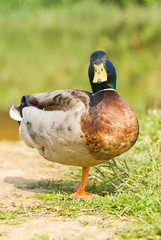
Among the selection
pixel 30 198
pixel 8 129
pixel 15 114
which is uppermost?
pixel 15 114

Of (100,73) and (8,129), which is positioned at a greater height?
(100,73)

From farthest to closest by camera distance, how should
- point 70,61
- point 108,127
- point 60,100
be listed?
point 70,61, point 60,100, point 108,127

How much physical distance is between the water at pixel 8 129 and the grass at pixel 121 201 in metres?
3.39

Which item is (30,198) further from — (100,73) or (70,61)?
(70,61)

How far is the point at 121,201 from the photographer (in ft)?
9.23

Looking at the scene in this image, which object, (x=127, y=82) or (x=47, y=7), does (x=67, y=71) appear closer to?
(x=127, y=82)

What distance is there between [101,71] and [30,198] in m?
1.19

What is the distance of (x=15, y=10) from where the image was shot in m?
36.7

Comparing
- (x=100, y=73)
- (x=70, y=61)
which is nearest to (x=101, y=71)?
(x=100, y=73)

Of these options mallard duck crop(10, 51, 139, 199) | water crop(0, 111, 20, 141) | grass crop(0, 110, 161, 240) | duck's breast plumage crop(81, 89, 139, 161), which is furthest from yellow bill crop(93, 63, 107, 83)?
water crop(0, 111, 20, 141)

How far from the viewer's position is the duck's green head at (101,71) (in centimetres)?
301

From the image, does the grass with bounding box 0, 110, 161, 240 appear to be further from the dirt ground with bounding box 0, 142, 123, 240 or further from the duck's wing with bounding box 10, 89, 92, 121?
the duck's wing with bounding box 10, 89, 92, 121

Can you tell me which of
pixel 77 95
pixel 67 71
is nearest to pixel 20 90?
pixel 67 71

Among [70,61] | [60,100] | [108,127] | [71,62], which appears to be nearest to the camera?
[108,127]
